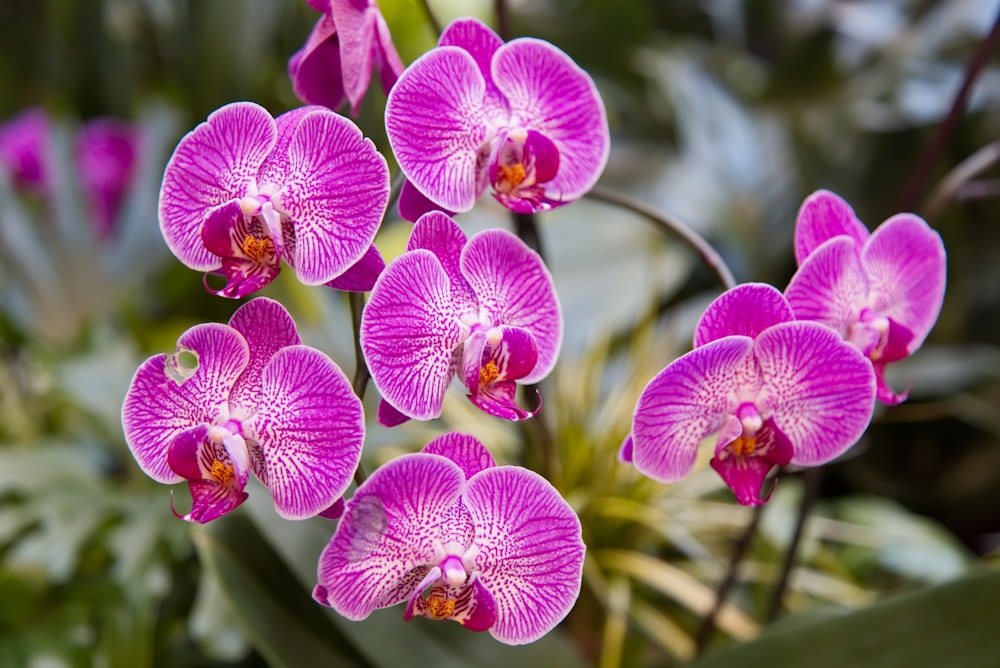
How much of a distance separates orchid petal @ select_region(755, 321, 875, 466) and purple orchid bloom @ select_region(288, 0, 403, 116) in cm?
16

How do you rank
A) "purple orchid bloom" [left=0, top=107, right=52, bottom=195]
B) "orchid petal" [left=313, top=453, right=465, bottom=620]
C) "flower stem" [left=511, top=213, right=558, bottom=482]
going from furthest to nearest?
"purple orchid bloom" [left=0, top=107, right=52, bottom=195], "flower stem" [left=511, top=213, right=558, bottom=482], "orchid petal" [left=313, top=453, right=465, bottom=620]

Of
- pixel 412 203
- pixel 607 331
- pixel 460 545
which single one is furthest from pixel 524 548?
pixel 607 331

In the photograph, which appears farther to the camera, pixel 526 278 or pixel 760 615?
pixel 760 615

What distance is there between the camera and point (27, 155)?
34.9 inches

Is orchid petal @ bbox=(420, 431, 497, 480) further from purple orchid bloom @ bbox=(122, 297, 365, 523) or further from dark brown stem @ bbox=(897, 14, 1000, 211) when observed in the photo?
dark brown stem @ bbox=(897, 14, 1000, 211)

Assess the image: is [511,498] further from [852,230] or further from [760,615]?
[760,615]

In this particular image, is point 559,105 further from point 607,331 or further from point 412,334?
point 607,331

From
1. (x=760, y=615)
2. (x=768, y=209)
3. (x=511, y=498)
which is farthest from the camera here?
(x=768, y=209)

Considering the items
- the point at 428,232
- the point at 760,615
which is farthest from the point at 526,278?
the point at 760,615

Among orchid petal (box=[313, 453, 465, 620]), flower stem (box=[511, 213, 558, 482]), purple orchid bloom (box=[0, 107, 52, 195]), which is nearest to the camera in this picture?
orchid petal (box=[313, 453, 465, 620])

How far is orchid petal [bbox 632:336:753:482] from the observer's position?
245 mm

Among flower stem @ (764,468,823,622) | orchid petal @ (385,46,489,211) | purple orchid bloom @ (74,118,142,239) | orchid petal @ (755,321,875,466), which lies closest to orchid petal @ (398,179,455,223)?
orchid petal @ (385,46,489,211)

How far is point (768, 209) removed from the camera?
872 millimetres

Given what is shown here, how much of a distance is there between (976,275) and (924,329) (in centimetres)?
67
